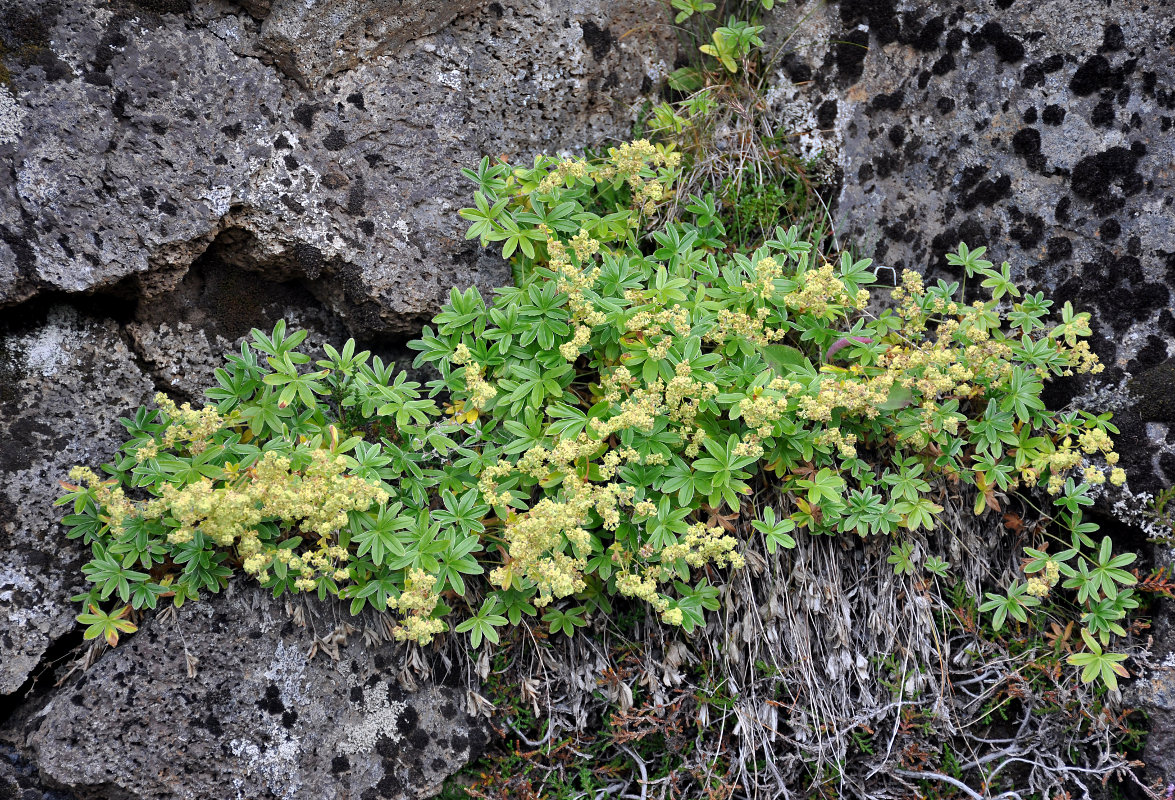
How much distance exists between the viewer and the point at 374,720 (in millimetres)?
3256

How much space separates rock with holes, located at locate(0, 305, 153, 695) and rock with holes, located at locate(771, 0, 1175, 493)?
12.3 ft

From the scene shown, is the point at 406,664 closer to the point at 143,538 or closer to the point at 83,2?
the point at 143,538

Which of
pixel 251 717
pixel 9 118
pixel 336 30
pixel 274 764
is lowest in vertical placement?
pixel 274 764

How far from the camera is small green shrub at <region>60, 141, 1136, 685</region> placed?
2988 millimetres

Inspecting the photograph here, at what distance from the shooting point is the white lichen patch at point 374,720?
322cm

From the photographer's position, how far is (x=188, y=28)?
11.0ft

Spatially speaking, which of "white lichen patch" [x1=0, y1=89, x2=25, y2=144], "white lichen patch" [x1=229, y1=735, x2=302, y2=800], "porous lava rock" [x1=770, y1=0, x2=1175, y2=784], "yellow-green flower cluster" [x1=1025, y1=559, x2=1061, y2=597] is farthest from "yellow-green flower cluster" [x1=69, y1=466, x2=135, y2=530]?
"yellow-green flower cluster" [x1=1025, y1=559, x2=1061, y2=597]

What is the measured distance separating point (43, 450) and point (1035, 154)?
468 cm

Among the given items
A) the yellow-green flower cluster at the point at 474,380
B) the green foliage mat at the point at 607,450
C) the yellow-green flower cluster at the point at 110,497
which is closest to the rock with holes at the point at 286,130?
the green foliage mat at the point at 607,450

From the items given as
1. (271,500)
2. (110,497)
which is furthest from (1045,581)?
(110,497)

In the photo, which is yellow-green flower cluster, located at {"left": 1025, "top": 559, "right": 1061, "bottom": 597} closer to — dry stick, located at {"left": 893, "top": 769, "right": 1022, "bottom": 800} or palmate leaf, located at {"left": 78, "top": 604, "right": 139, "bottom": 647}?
dry stick, located at {"left": 893, "top": 769, "right": 1022, "bottom": 800}

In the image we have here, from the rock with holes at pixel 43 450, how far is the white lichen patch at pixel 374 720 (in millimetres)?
1285

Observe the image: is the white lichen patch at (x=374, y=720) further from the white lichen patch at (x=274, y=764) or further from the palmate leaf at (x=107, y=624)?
the palmate leaf at (x=107, y=624)

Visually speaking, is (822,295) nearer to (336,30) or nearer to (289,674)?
(336,30)
